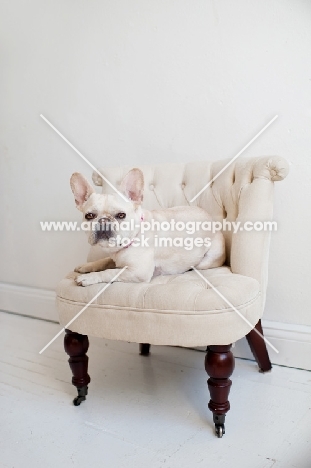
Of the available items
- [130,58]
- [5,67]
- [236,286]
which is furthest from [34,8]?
[236,286]

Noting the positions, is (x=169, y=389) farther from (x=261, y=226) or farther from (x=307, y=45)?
(x=307, y=45)

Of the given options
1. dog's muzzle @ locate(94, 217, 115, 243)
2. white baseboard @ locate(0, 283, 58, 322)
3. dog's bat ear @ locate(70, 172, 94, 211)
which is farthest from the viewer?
white baseboard @ locate(0, 283, 58, 322)

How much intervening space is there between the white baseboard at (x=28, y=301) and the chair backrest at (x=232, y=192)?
1.17 meters

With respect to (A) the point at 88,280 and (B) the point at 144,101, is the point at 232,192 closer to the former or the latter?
(A) the point at 88,280

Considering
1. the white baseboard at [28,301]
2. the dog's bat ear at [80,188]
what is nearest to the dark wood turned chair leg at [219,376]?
the dog's bat ear at [80,188]

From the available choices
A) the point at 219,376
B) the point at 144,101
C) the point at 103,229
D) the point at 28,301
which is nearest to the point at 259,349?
the point at 219,376

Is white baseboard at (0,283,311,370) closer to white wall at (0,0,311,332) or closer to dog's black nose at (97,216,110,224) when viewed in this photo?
white wall at (0,0,311,332)

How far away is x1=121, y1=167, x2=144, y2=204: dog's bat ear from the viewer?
1.50 m

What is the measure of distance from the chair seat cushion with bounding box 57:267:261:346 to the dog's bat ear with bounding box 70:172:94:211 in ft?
1.09

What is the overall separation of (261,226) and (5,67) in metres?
2.26

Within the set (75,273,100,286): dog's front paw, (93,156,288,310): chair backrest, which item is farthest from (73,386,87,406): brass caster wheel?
(93,156,288,310): chair backrest

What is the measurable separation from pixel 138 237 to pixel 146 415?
674mm

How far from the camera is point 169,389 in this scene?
1721 millimetres

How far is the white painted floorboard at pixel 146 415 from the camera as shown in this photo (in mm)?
1271
